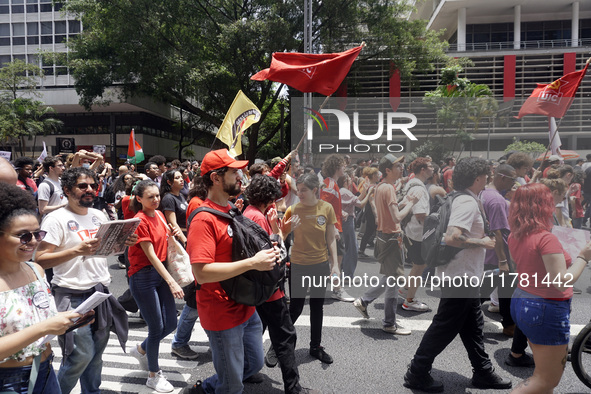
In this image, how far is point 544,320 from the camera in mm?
2846

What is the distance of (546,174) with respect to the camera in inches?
148

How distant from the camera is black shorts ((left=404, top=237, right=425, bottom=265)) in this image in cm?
427

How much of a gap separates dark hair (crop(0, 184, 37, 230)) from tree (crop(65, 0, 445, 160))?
16882mm

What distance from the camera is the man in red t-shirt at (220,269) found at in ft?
8.33

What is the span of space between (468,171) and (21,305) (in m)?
3.20

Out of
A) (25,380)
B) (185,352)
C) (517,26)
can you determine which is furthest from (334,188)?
(517,26)

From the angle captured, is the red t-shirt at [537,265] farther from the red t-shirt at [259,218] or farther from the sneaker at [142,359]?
the sneaker at [142,359]

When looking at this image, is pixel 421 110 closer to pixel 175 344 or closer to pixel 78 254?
pixel 78 254

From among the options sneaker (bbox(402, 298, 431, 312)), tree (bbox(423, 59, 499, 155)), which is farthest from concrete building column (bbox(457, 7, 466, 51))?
tree (bbox(423, 59, 499, 155))

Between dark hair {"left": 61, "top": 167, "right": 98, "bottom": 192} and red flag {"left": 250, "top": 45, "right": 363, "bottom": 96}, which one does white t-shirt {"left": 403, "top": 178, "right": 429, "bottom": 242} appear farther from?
dark hair {"left": 61, "top": 167, "right": 98, "bottom": 192}

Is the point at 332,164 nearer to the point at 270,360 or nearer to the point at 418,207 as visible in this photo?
the point at 418,207

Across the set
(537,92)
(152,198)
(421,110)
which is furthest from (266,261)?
(537,92)

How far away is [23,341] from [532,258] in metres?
2.95

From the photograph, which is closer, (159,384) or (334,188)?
(159,384)
